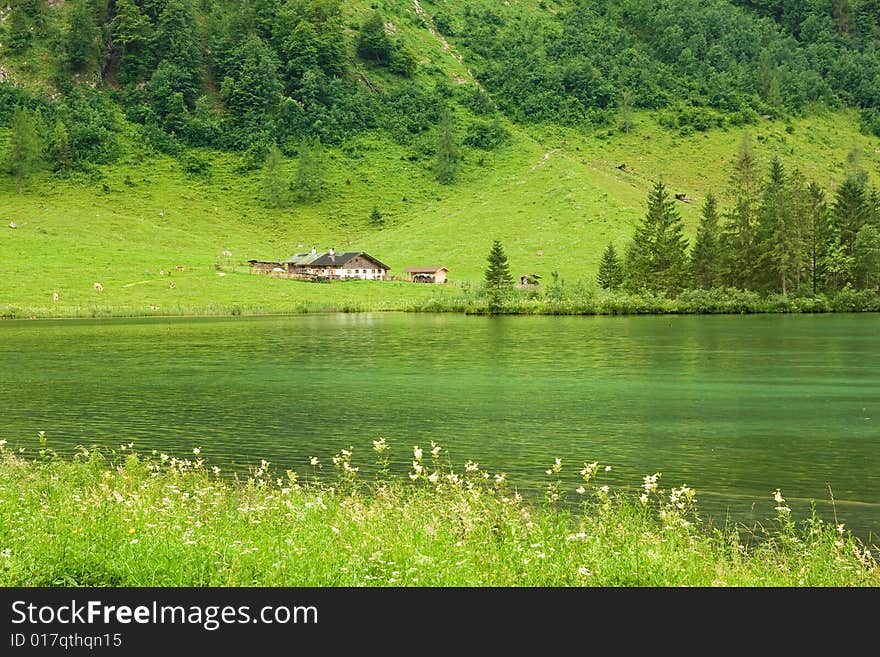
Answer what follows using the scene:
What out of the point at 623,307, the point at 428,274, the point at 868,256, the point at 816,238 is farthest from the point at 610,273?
the point at 868,256

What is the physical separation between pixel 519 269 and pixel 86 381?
118 metres

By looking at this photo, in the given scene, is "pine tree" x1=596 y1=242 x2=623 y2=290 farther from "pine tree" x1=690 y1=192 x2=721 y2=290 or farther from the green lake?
the green lake

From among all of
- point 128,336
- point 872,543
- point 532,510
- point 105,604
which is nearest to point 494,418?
point 532,510

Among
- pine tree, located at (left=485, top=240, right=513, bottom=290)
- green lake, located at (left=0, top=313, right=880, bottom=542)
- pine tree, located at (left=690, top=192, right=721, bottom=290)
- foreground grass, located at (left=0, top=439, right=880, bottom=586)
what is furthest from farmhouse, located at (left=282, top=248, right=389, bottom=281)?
foreground grass, located at (left=0, top=439, right=880, bottom=586)

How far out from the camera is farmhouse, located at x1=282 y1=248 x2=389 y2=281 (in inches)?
6506

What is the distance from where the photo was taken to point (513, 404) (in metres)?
43.3

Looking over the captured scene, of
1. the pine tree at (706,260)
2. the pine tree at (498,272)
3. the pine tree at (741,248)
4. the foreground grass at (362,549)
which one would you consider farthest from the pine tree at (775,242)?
the foreground grass at (362,549)

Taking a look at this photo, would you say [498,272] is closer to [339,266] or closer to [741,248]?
[741,248]

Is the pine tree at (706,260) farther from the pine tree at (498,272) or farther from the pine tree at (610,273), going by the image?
the pine tree at (498,272)

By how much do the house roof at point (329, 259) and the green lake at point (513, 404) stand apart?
81812 millimetres

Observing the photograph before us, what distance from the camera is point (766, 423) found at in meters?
37.4

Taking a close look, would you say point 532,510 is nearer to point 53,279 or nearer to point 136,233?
point 53,279

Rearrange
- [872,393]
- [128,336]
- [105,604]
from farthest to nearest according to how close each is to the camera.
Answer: [128,336]
[872,393]
[105,604]

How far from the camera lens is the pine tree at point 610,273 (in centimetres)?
14325
